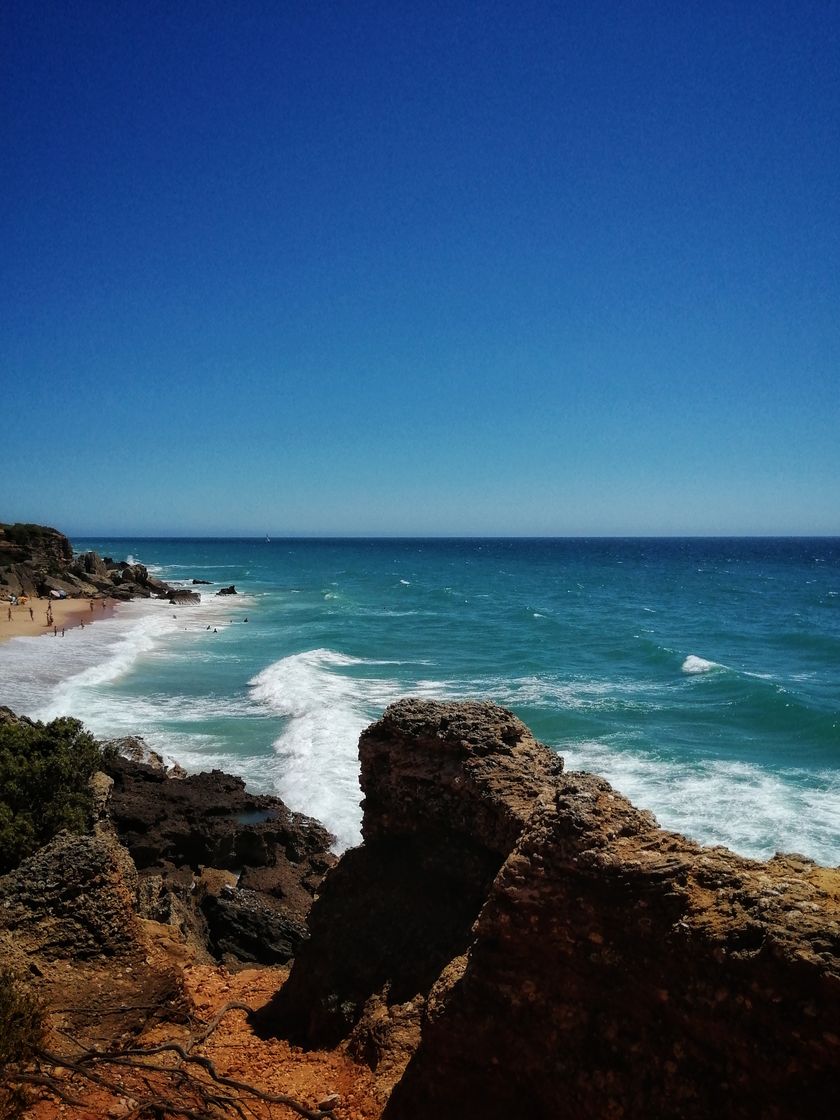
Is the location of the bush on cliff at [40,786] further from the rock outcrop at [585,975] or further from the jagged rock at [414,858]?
the rock outcrop at [585,975]

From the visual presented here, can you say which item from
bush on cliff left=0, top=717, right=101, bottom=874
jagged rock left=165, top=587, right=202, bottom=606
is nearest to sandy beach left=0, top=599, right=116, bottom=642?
jagged rock left=165, top=587, right=202, bottom=606

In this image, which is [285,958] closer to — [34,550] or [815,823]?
[815,823]

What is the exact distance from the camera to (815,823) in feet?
55.0

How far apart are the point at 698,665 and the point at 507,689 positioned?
11.9 meters

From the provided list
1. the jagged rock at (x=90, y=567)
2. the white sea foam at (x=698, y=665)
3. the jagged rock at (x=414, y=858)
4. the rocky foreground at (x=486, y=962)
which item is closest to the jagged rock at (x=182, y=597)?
the jagged rock at (x=90, y=567)

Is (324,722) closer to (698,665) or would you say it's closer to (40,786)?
(40,786)

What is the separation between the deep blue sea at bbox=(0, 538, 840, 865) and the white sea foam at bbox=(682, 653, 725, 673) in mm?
198

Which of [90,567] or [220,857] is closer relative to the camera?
[220,857]

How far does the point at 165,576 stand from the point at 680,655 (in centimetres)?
7916

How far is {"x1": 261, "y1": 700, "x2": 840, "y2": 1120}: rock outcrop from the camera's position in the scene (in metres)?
3.85

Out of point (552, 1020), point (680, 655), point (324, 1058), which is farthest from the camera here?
point (680, 655)

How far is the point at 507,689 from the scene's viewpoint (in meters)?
30.3

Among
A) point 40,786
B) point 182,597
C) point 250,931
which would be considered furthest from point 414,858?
point 182,597

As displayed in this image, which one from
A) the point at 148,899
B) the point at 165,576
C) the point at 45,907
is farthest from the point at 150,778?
the point at 165,576
